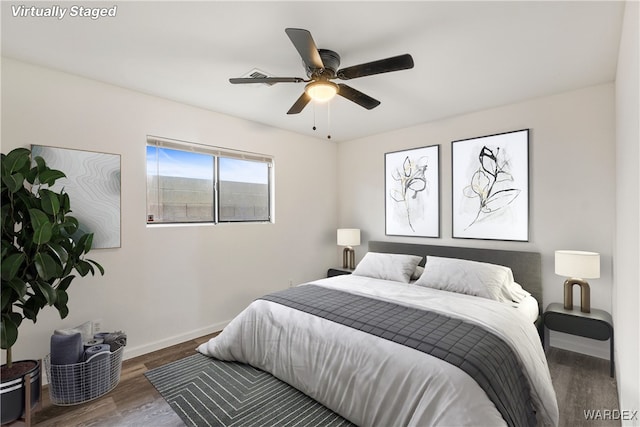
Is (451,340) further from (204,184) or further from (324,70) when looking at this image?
(204,184)

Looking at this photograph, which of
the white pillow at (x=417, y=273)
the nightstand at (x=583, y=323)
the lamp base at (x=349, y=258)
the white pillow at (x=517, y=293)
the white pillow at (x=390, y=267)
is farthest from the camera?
the lamp base at (x=349, y=258)

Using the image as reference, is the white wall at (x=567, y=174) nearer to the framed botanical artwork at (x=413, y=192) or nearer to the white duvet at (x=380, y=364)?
the framed botanical artwork at (x=413, y=192)

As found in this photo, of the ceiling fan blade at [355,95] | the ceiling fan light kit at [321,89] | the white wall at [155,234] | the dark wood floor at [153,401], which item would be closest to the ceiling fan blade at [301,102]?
the ceiling fan light kit at [321,89]

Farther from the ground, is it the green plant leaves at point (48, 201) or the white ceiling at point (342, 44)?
the white ceiling at point (342, 44)

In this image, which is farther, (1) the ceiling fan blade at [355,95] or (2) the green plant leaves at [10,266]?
(1) the ceiling fan blade at [355,95]

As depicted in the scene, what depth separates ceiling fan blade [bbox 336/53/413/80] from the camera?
5.88 feet

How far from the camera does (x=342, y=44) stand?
6.81ft

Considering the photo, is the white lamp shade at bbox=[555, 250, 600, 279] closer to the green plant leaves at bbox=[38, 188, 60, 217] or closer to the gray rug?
the gray rug

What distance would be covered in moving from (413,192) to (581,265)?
1903mm

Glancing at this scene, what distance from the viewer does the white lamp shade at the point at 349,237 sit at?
432cm

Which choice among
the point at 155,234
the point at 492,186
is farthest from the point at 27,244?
the point at 492,186

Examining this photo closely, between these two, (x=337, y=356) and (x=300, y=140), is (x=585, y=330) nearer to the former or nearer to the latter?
(x=337, y=356)

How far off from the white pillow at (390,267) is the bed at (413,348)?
34 cm

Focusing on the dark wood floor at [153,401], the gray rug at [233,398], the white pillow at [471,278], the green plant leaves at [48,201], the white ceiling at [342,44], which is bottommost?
the dark wood floor at [153,401]
